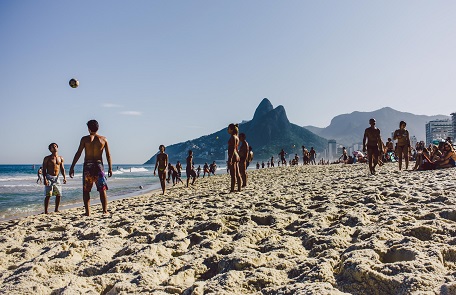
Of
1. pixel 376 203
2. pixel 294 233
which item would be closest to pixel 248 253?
pixel 294 233

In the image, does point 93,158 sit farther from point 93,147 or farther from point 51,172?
point 51,172

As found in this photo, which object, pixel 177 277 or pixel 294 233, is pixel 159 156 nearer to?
pixel 294 233

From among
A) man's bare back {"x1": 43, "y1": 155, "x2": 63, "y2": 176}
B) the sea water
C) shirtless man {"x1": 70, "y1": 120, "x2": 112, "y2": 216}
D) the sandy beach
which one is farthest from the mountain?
the sandy beach

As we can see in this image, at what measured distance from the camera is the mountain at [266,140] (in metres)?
142

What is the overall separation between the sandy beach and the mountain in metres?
133

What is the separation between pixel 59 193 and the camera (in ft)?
23.8

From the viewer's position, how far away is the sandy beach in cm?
199

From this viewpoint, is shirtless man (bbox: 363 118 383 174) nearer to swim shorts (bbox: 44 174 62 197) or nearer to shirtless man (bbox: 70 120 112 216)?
shirtless man (bbox: 70 120 112 216)

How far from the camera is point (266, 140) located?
153625 mm

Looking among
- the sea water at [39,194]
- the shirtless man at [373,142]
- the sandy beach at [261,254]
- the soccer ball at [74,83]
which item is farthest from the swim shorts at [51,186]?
the shirtless man at [373,142]

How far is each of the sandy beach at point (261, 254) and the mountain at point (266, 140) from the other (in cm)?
13343

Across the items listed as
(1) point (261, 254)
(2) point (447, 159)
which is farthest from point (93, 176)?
(2) point (447, 159)

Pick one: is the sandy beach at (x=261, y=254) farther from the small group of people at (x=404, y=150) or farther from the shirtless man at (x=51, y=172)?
the small group of people at (x=404, y=150)

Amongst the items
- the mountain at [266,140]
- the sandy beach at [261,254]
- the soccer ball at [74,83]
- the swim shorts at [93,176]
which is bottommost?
the sandy beach at [261,254]
